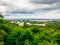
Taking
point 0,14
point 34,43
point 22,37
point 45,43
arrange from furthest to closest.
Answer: point 0,14 → point 22,37 → point 34,43 → point 45,43

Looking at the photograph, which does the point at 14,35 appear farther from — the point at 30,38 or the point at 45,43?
the point at 45,43

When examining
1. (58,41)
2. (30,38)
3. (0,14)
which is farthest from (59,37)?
(0,14)

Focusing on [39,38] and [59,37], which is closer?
[39,38]

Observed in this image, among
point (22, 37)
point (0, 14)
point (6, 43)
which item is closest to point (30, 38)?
point (22, 37)

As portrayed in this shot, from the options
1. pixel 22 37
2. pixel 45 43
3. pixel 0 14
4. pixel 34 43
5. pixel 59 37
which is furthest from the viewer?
pixel 0 14

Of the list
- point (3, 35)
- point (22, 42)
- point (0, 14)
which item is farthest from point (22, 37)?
point (0, 14)

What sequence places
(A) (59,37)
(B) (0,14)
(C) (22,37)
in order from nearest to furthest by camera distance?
1. (C) (22,37)
2. (A) (59,37)
3. (B) (0,14)

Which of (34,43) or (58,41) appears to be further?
(58,41)

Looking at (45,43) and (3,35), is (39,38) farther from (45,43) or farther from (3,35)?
(3,35)

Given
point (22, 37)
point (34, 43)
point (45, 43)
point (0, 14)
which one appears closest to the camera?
point (45, 43)
